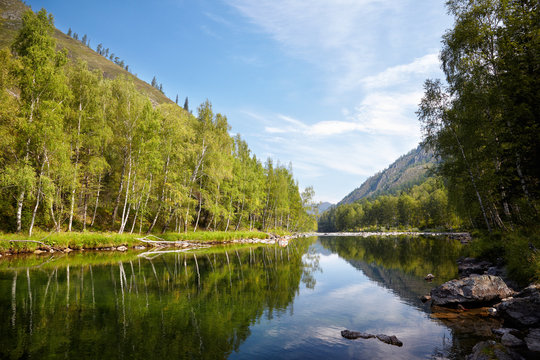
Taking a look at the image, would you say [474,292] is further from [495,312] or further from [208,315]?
[208,315]

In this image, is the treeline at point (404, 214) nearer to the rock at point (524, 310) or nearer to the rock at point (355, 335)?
the rock at point (524, 310)

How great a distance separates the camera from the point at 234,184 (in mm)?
59156

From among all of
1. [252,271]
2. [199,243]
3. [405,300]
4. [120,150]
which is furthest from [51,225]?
[405,300]

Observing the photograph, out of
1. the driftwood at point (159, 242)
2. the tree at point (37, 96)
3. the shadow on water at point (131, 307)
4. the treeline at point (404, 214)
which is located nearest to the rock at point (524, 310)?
the shadow on water at point (131, 307)

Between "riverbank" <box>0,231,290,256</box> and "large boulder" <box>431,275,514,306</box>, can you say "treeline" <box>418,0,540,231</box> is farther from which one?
"riverbank" <box>0,231,290,256</box>

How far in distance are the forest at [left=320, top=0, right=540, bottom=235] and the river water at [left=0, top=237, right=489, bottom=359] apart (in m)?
8.36

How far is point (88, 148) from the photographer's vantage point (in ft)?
122

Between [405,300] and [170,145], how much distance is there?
3608 cm

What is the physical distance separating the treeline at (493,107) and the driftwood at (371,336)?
1149 cm

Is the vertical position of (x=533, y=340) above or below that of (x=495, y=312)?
above

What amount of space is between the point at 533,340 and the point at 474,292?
4.96 metres

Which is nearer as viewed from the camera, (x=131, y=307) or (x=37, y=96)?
(x=131, y=307)

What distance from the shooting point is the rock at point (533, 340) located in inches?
320

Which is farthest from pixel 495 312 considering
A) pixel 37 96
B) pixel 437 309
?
pixel 37 96
